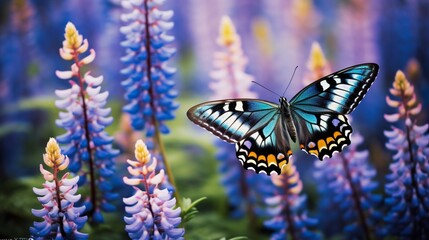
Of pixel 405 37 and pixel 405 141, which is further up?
pixel 405 37

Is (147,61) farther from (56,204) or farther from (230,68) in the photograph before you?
(56,204)

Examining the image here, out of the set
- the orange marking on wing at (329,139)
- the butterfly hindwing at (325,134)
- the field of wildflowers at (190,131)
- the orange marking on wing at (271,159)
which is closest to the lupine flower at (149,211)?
the field of wildflowers at (190,131)

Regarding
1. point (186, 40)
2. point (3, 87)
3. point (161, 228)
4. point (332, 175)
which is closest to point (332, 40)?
point (186, 40)

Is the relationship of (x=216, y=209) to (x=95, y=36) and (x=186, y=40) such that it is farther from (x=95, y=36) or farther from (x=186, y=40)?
(x=186, y=40)

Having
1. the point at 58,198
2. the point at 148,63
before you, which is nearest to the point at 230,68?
the point at 148,63

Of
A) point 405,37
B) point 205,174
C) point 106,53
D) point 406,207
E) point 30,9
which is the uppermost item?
point 30,9

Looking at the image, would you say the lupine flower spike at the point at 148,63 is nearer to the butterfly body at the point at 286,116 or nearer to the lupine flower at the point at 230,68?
the lupine flower at the point at 230,68

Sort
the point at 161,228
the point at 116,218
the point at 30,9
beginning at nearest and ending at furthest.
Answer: the point at 161,228, the point at 116,218, the point at 30,9
